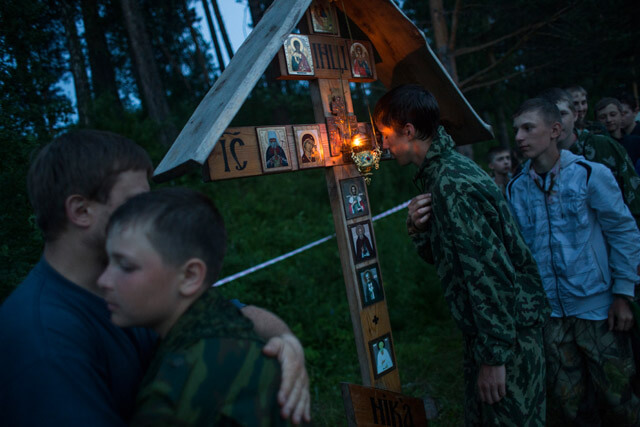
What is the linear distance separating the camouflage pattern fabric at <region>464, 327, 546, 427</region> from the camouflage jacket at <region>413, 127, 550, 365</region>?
0.10 m

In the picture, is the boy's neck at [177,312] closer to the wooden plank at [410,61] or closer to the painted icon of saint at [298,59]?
the painted icon of saint at [298,59]

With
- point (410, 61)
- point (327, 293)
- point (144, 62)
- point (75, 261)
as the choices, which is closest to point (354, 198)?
point (410, 61)

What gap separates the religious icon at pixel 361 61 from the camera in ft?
9.83

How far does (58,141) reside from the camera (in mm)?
1427

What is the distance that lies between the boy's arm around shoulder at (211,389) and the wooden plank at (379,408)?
4.54 feet

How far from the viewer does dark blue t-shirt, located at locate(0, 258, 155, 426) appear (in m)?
1.11

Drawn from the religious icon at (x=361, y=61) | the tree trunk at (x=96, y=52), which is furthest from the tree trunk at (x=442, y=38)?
the tree trunk at (x=96, y=52)

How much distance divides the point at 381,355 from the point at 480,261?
1.02m

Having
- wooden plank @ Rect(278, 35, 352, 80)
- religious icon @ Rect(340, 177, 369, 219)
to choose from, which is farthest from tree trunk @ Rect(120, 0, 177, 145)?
religious icon @ Rect(340, 177, 369, 219)

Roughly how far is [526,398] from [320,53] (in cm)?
240

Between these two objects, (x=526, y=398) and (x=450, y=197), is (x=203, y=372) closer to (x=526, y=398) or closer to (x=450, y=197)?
(x=450, y=197)

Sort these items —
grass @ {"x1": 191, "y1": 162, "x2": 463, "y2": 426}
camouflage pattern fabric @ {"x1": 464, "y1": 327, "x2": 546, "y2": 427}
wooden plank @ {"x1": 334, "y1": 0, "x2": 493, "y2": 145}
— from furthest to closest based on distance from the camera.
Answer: grass @ {"x1": 191, "y1": 162, "x2": 463, "y2": 426}, wooden plank @ {"x1": 334, "y1": 0, "x2": 493, "y2": 145}, camouflage pattern fabric @ {"x1": 464, "y1": 327, "x2": 546, "y2": 427}

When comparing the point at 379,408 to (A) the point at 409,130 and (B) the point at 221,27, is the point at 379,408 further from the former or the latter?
(B) the point at 221,27

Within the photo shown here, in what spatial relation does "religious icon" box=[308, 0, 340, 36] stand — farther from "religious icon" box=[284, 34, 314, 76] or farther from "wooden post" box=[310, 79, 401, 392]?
A: "wooden post" box=[310, 79, 401, 392]
